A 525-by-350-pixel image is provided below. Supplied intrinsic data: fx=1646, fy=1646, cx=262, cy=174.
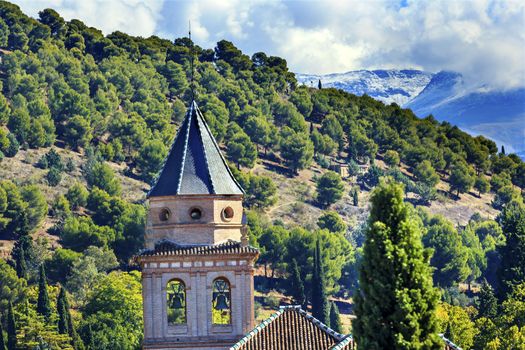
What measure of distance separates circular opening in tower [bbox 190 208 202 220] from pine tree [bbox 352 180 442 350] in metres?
16.0

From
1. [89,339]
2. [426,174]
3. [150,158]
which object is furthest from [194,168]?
[426,174]

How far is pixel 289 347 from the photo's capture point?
50.8 meters

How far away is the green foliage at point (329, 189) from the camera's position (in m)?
164

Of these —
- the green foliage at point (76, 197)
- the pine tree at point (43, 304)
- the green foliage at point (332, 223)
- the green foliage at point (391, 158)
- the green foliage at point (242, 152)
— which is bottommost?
the pine tree at point (43, 304)

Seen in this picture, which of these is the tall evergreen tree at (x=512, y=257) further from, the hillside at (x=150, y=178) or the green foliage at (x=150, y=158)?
the green foliage at (x=150, y=158)

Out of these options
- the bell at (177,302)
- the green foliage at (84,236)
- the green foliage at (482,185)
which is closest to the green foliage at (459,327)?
the green foliage at (84,236)

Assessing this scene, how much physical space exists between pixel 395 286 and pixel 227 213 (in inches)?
661

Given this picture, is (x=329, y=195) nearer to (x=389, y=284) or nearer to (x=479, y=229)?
(x=479, y=229)

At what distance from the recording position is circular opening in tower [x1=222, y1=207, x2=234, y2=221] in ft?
173

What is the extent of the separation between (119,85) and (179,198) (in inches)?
5225

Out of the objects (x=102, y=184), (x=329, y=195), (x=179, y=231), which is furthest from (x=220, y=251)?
(x=329, y=195)

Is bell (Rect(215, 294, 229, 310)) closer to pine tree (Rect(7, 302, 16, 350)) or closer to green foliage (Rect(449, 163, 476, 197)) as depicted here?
→ pine tree (Rect(7, 302, 16, 350))

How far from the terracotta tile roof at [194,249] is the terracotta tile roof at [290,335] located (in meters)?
2.31

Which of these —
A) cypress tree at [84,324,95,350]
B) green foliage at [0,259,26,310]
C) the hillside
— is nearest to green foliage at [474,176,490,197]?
the hillside
